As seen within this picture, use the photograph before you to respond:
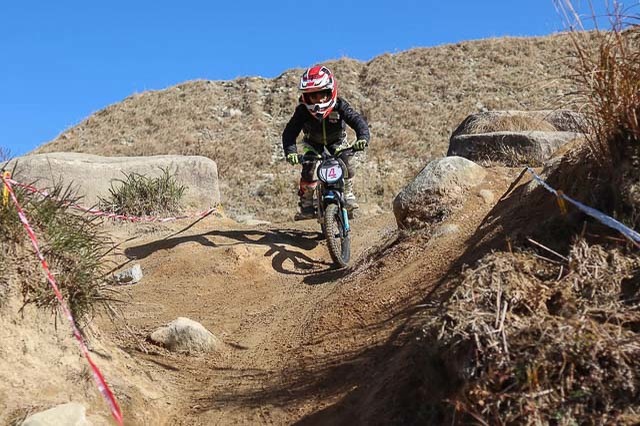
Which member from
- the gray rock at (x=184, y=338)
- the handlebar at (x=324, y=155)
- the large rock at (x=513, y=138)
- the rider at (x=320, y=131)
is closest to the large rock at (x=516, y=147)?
the large rock at (x=513, y=138)

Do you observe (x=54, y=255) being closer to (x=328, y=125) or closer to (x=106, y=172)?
(x=328, y=125)

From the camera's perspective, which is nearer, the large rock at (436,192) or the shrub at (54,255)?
the shrub at (54,255)

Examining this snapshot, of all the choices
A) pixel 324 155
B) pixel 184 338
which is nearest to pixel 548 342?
pixel 184 338

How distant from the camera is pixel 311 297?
22.0 ft

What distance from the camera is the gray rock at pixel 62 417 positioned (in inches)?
135

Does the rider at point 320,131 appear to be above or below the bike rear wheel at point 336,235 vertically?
above

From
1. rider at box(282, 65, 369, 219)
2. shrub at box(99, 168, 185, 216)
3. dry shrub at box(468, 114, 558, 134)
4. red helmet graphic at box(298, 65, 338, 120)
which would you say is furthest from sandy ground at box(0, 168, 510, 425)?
dry shrub at box(468, 114, 558, 134)

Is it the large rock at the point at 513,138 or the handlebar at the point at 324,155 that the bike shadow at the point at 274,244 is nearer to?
the handlebar at the point at 324,155

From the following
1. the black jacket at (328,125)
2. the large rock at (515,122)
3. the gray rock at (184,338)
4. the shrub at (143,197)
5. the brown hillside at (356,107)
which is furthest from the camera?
the brown hillside at (356,107)

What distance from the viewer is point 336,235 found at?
7.49 meters

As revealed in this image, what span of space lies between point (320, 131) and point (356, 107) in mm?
16618

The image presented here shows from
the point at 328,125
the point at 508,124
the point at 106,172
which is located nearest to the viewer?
the point at 328,125

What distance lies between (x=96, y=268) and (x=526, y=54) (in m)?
25.1

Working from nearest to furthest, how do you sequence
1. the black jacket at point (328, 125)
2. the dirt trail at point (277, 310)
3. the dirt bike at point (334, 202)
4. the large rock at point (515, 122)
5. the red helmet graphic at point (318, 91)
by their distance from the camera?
the dirt trail at point (277, 310) < the dirt bike at point (334, 202) < the red helmet graphic at point (318, 91) < the black jacket at point (328, 125) < the large rock at point (515, 122)
